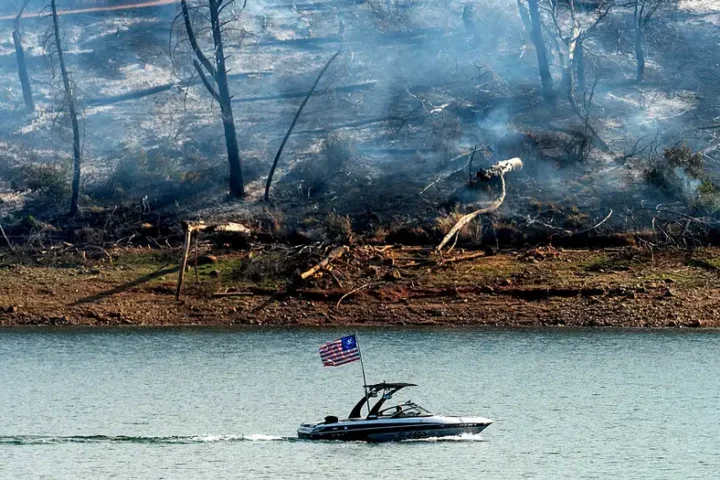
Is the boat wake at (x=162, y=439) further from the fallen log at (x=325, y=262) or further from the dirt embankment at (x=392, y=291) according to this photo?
the fallen log at (x=325, y=262)

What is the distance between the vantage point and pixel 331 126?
61.8m

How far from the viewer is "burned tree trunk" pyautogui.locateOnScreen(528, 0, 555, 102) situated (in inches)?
2443

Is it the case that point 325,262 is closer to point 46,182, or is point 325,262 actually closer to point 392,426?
point 46,182

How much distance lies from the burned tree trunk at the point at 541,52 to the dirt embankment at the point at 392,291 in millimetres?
17189

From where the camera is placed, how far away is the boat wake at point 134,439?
30484 millimetres

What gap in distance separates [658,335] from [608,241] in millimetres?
7498

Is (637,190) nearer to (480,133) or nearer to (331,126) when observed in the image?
(480,133)

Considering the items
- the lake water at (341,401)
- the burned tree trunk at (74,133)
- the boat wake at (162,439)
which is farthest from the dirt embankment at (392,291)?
the boat wake at (162,439)

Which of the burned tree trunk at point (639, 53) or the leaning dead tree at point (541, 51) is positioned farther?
the burned tree trunk at point (639, 53)

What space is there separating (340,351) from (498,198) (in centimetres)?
2168

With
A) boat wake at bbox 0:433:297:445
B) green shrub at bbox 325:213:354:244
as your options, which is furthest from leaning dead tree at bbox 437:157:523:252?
boat wake at bbox 0:433:297:445

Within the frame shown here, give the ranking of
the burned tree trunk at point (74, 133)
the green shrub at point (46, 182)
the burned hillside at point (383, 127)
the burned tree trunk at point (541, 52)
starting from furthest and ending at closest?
the burned tree trunk at point (541, 52) → the green shrub at point (46, 182) → the burned tree trunk at point (74, 133) → the burned hillside at point (383, 127)

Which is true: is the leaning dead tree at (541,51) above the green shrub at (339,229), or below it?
above

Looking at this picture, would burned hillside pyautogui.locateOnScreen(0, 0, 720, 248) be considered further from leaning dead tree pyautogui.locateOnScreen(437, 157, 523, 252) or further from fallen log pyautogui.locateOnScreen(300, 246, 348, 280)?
fallen log pyautogui.locateOnScreen(300, 246, 348, 280)
